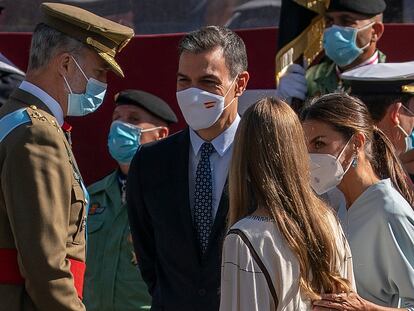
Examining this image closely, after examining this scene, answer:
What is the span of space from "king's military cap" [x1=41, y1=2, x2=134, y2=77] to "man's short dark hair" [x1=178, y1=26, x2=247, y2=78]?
0.44 metres

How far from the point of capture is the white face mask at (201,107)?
443 cm

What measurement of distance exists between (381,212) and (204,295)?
2.86 feet

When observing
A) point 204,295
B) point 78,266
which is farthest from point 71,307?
point 204,295

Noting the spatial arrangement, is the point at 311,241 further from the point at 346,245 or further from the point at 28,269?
the point at 28,269

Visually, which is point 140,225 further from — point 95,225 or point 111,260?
point 95,225

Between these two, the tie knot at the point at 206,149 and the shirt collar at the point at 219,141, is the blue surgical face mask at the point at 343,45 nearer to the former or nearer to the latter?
the shirt collar at the point at 219,141

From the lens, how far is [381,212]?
12.3ft

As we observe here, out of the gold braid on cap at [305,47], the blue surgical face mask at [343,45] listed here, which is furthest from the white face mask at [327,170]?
the gold braid on cap at [305,47]

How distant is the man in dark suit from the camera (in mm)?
4258

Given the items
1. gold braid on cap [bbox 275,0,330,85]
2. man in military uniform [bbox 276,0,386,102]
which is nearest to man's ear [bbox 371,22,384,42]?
man in military uniform [bbox 276,0,386,102]

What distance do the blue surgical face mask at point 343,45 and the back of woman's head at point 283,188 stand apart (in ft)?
7.92

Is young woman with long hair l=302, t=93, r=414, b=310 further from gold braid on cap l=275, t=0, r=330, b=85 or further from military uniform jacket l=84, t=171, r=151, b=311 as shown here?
military uniform jacket l=84, t=171, r=151, b=311

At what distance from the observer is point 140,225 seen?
4574 millimetres

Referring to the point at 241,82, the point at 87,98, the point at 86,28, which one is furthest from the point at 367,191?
the point at 86,28
